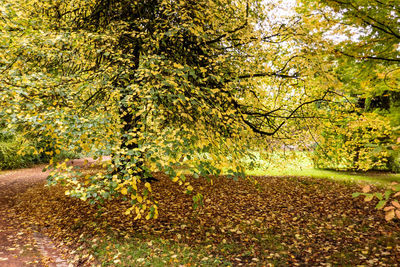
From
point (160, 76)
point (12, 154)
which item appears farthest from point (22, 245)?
point (12, 154)

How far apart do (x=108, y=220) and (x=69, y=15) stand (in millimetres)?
6802

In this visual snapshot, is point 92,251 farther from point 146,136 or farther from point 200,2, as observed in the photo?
point 200,2

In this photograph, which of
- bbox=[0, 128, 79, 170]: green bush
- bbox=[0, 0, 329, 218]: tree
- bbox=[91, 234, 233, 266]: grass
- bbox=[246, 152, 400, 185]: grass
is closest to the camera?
bbox=[0, 0, 329, 218]: tree

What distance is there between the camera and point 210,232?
6.12m

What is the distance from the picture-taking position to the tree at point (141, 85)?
445 centimetres

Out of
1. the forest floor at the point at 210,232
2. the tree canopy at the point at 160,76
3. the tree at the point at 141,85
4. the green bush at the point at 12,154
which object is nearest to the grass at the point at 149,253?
the forest floor at the point at 210,232

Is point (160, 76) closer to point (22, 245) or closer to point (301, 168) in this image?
point (22, 245)

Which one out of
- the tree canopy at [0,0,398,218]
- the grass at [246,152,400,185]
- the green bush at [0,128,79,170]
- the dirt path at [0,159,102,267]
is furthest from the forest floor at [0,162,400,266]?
the green bush at [0,128,79,170]

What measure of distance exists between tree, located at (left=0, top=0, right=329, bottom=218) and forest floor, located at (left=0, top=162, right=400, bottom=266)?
1114mm

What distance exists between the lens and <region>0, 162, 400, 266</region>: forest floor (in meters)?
5.00

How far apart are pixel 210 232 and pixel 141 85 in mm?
4059

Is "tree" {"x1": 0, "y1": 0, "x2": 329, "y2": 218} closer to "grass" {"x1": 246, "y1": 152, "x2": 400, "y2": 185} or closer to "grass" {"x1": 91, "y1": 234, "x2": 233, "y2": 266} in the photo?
"grass" {"x1": 91, "y1": 234, "x2": 233, "y2": 266}

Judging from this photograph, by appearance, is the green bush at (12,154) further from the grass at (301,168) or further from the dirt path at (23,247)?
the grass at (301,168)

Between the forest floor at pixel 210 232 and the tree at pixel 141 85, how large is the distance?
3.66 ft
